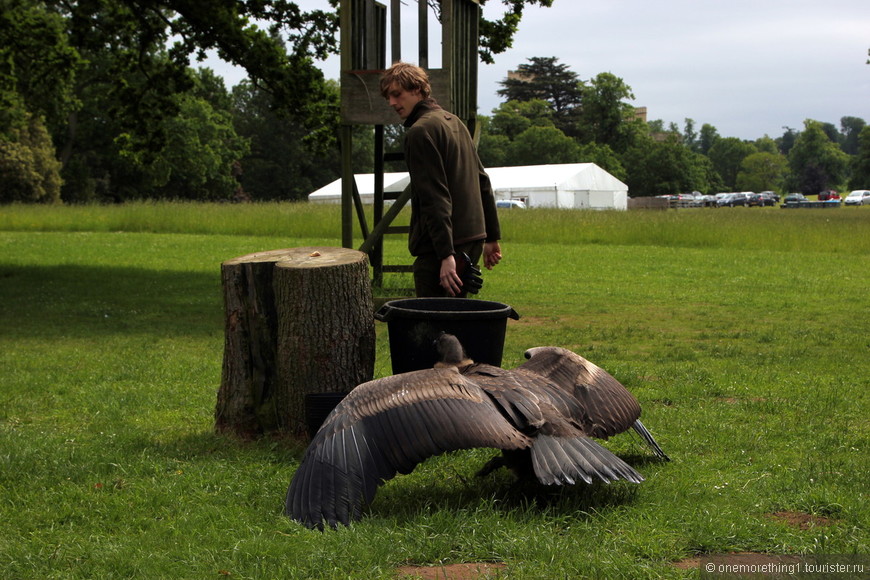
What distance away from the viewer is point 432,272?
6039 mm

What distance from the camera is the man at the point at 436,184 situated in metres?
5.66

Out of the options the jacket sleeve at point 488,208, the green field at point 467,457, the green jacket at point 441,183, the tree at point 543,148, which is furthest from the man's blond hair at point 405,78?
the tree at point 543,148

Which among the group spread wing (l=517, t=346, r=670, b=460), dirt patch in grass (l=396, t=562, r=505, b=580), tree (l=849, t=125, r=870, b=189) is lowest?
dirt patch in grass (l=396, t=562, r=505, b=580)

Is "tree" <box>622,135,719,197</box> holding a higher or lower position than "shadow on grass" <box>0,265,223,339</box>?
higher

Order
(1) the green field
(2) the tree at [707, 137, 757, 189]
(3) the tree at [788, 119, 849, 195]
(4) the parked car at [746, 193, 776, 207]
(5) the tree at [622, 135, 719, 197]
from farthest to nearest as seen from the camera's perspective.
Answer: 1. (2) the tree at [707, 137, 757, 189]
2. (3) the tree at [788, 119, 849, 195]
3. (5) the tree at [622, 135, 719, 197]
4. (4) the parked car at [746, 193, 776, 207]
5. (1) the green field

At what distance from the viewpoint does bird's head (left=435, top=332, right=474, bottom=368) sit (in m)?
4.90

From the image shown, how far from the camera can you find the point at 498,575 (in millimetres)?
3506

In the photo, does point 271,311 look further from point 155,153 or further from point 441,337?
point 155,153

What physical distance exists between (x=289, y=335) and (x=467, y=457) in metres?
1.29

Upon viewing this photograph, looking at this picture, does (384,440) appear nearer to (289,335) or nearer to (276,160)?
(289,335)

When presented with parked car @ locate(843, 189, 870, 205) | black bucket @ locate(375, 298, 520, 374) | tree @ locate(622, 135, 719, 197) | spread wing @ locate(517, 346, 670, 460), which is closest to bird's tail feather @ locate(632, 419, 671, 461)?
spread wing @ locate(517, 346, 670, 460)

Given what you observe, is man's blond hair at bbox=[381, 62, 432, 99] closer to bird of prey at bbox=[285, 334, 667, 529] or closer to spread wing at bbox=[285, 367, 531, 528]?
bird of prey at bbox=[285, 334, 667, 529]

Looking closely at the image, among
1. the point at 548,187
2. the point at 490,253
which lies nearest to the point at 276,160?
the point at 548,187

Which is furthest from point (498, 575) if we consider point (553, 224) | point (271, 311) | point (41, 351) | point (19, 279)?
point (553, 224)
